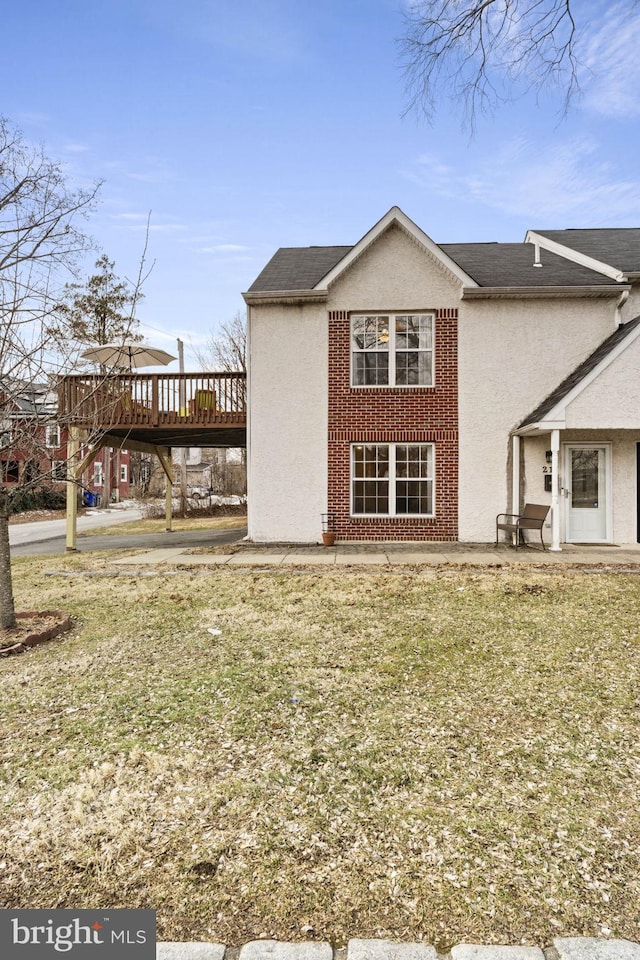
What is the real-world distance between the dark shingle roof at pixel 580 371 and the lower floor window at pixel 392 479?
8.68 ft

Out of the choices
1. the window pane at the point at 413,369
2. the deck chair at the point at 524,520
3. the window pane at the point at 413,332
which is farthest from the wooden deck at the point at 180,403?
the deck chair at the point at 524,520

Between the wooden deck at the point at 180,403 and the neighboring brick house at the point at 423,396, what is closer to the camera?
the neighboring brick house at the point at 423,396

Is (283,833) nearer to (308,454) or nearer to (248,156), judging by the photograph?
(308,454)

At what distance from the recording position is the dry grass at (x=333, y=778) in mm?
2182

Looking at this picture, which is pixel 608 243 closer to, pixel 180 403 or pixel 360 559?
pixel 360 559

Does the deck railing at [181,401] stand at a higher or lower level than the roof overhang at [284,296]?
lower

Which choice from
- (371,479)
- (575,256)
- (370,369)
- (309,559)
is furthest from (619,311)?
(309,559)

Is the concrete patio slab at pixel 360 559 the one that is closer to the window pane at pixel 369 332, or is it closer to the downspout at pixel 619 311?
the window pane at pixel 369 332

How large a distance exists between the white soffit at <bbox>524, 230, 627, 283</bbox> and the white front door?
4271mm

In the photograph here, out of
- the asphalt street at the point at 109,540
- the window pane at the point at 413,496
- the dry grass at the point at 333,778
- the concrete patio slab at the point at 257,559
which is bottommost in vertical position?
the asphalt street at the point at 109,540

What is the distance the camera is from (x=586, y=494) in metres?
12.5

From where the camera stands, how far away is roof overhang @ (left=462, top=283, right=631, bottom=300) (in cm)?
1220

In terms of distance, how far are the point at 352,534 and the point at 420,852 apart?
10.5m

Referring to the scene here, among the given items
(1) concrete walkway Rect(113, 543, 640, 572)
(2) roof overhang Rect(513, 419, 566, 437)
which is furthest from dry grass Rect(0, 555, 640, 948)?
(2) roof overhang Rect(513, 419, 566, 437)
